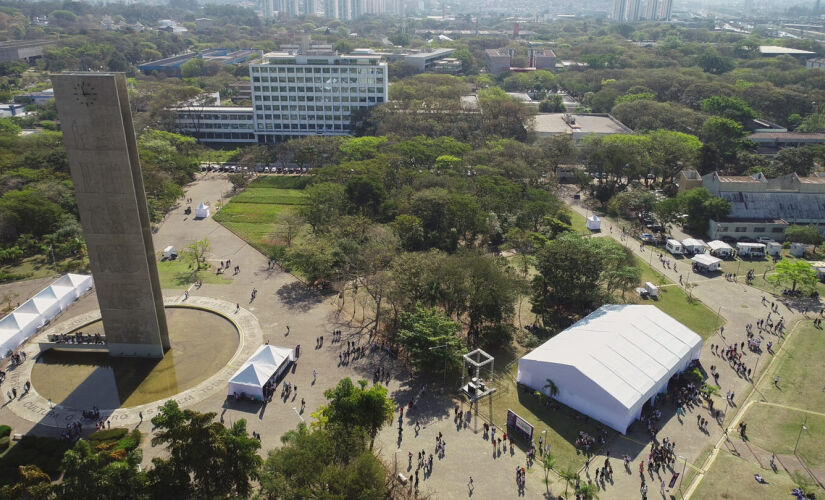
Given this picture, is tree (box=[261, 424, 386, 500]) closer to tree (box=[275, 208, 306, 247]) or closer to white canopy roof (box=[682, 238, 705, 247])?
tree (box=[275, 208, 306, 247])

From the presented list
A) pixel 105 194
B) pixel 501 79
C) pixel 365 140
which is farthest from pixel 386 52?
pixel 105 194

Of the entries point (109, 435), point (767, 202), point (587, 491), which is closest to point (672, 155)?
point (767, 202)

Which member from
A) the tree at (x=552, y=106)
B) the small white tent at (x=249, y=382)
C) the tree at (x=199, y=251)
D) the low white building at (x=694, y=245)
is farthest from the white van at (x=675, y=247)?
the tree at (x=552, y=106)

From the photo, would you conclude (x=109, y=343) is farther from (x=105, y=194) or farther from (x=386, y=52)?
(x=386, y=52)

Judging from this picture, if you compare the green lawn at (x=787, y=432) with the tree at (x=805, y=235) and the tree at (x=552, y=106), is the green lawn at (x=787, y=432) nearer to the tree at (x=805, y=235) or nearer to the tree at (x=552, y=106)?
the tree at (x=805, y=235)

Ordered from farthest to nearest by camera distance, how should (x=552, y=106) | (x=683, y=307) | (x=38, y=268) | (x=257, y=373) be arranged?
(x=552, y=106)
(x=38, y=268)
(x=683, y=307)
(x=257, y=373)

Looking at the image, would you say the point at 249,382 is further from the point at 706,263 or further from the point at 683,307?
the point at 706,263
